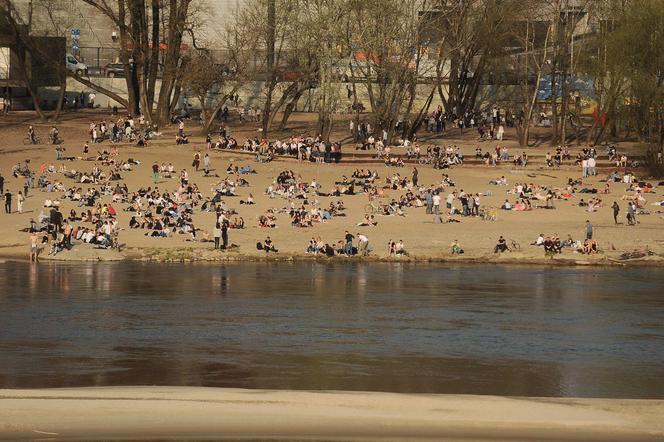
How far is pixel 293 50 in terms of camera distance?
8012cm

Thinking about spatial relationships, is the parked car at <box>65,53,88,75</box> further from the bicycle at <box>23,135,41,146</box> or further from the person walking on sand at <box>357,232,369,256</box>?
the person walking on sand at <box>357,232,369,256</box>

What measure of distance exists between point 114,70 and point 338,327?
5766cm

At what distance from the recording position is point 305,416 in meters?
26.5

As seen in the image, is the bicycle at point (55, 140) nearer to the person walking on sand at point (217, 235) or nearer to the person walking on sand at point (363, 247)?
the person walking on sand at point (217, 235)

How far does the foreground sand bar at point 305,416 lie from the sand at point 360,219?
79.4ft

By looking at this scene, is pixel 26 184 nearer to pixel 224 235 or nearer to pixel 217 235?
pixel 217 235

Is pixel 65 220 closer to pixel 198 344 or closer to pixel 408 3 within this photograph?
pixel 198 344

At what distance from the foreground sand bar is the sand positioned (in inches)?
953

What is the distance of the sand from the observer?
5241 centimetres

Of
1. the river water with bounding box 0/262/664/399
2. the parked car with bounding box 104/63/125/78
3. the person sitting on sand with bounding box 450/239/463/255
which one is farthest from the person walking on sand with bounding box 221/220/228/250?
the parked car with bounding box 104/63/125/78

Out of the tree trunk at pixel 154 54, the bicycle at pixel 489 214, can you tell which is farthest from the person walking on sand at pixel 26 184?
the tree trunk at pixel 154 54

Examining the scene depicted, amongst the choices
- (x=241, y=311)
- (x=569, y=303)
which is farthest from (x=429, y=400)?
(x=569, y=303)

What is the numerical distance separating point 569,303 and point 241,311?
10926 mm

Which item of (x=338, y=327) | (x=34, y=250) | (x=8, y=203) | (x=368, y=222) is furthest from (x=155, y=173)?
(x=338, y=327)
